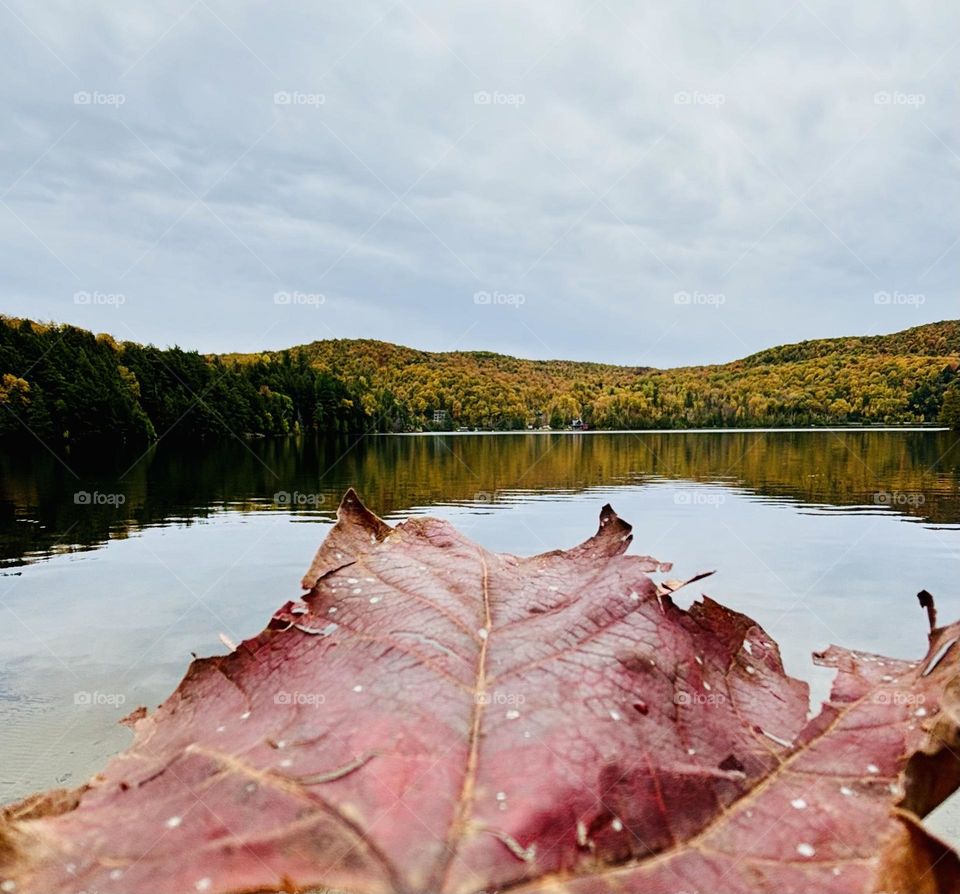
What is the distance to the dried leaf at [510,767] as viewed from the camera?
0.75 meters

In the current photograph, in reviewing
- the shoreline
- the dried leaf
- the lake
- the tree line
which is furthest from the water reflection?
the shoreline


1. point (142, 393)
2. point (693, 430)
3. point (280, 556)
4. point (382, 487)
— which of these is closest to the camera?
point (280, 556)

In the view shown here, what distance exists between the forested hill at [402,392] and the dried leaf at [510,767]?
3673 inches

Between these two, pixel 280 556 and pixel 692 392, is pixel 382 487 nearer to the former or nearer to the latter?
pixel 280 556

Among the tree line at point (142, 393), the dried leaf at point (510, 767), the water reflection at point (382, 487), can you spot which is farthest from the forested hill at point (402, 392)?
the dried leaf at point (510, 767)

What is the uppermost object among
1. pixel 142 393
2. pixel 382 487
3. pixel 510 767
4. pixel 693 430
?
pixel 142 393

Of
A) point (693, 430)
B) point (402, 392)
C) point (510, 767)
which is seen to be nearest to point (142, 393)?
point (402, 392)

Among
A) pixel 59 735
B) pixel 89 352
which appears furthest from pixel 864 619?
pixel 89 352

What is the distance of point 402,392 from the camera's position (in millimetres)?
160125

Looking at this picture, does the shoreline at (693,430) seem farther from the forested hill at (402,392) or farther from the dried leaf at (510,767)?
the dried leaf at (510,767)

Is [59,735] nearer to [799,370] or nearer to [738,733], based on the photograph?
[738,733]

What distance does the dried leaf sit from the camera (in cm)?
75

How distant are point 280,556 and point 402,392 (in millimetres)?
148499

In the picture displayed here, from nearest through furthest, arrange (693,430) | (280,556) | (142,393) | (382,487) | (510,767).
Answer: (510,767)
(280,556)
(382,487)
(142,393)
(693,430)
